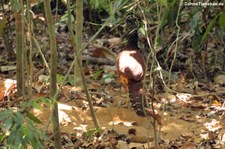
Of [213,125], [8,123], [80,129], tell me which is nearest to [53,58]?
[8,123]

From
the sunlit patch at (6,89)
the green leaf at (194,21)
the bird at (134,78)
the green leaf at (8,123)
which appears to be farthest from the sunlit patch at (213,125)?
the green leaf at (8,123)

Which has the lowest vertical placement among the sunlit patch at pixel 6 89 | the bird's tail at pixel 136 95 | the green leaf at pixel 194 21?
the bird's tail at pixel 136 95

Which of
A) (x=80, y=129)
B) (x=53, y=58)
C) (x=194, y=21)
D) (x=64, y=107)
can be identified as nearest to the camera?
(x=53, y=58)

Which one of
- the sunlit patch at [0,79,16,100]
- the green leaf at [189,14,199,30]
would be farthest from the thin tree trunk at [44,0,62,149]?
the green leaf at [189,14,199,30]

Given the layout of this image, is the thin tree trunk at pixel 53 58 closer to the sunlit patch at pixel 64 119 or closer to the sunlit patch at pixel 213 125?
the sunlit patch at pixel 64 119

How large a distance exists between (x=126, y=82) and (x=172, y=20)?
36.0 inches

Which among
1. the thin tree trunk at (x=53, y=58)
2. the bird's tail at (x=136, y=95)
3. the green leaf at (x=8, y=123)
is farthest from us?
the bird's tail at (x=136, y=95)

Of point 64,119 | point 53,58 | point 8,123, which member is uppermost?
point 53,58

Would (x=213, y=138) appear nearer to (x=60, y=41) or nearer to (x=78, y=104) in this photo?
(x=78, y=104)

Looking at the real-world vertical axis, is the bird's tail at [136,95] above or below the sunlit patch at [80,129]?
above

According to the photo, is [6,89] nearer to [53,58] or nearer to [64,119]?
[64,119]

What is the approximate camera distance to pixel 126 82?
386 cm

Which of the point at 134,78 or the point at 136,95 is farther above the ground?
the point at 134,78

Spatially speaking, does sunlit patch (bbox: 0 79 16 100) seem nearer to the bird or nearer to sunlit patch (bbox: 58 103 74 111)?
sunlit patch (bbox: 58 103 74 111)
